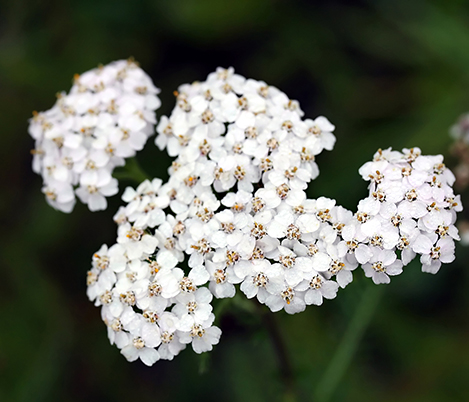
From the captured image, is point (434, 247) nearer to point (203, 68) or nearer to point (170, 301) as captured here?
point (170, 301)

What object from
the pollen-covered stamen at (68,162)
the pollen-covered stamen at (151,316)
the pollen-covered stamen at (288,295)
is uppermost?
the pollen-covered stamen at (68,162)

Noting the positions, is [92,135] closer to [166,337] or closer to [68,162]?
[68,162]

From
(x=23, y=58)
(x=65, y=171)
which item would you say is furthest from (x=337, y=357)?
(x=23, y=58)

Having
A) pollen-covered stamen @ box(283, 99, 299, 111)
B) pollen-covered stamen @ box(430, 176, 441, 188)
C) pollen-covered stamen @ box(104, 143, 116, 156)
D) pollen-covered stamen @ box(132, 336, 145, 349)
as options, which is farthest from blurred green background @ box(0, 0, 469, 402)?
pollen-covered stamen @ box(132, 336, 145, 349)

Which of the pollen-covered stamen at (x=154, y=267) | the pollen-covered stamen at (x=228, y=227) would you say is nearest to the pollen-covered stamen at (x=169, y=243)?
the pollen-covered stamen at (x=154, y=267)

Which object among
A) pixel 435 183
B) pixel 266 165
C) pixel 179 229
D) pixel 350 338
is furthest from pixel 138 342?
pixel 350 338

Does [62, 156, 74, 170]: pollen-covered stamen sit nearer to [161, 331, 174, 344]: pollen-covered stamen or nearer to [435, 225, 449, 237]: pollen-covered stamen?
[161, 331, 174, 344]: pollen-covered stamen

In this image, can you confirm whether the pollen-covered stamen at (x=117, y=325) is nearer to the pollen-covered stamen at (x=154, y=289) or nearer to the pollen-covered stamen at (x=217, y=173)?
the pollen-covered stamen at (x=154, y=289)
